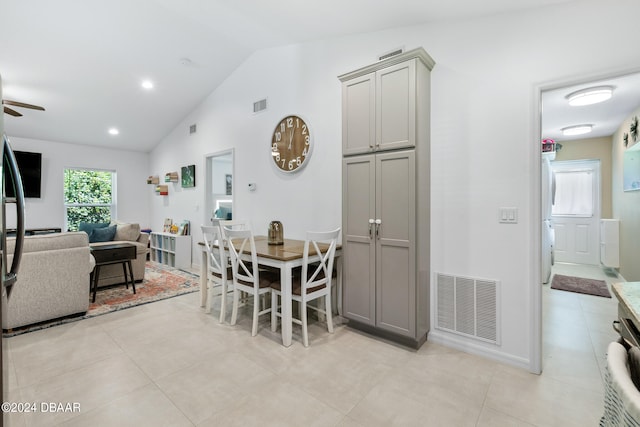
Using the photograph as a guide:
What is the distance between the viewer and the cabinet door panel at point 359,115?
2678mm

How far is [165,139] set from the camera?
6.46 metres

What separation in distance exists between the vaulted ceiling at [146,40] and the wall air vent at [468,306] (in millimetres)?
2162

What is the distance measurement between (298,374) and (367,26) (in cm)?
323

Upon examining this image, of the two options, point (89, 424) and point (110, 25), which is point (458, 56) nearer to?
point (89, 424)

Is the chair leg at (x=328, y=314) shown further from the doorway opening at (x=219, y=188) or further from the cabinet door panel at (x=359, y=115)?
the doorway opening at (x=219, y=188)

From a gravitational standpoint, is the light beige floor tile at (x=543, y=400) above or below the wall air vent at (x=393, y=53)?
below

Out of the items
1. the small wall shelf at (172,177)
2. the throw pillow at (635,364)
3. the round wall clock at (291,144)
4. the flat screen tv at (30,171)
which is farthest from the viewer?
the small wall shelf at (172,177)

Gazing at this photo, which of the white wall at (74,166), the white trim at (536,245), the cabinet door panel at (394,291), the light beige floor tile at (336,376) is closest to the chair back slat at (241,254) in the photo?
the light beige floor tile at (336,376)

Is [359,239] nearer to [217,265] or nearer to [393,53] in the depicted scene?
[217,265]

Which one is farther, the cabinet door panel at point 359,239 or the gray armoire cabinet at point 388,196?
the cabinet door panel at point 359,239

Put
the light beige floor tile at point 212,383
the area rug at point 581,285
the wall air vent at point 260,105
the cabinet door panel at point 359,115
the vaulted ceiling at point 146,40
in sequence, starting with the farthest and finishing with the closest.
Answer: the wall air vent at point 260,105, the area rug at point 581,285, the vaulted ceiling at point 146,40, the cabinet door panel at point 359,115, the light beige floor tile at point 212,383

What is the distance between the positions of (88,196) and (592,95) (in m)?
8.77

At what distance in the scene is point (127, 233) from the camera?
489 cm

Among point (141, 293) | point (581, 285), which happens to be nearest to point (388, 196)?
point (141, 293)
